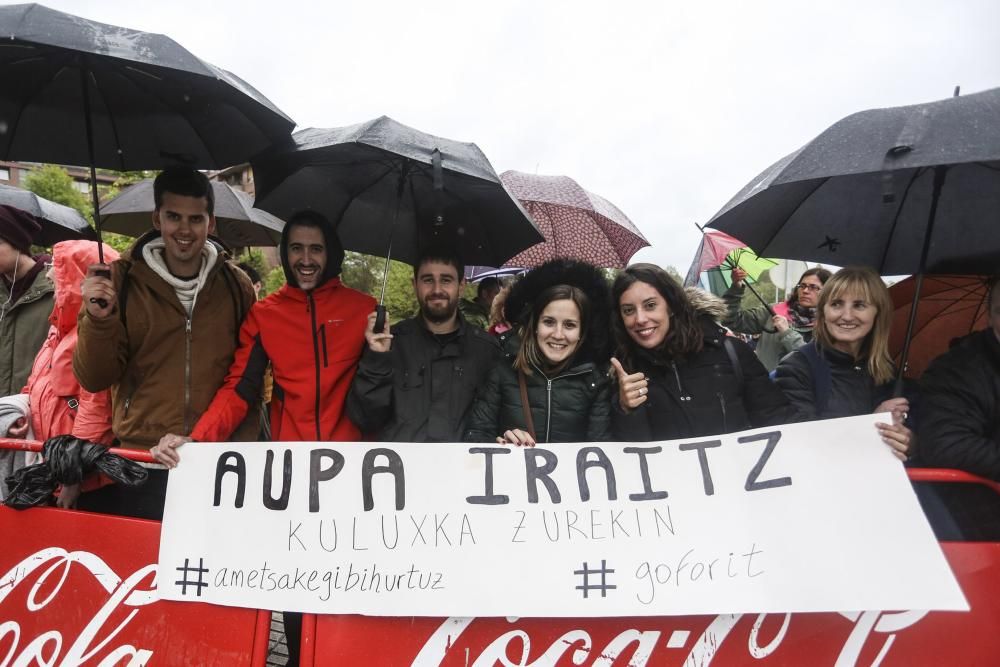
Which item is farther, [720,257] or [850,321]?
[720,257]

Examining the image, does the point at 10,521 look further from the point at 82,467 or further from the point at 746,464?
the point at 746,464

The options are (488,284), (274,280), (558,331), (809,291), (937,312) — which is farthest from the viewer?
(274,280)

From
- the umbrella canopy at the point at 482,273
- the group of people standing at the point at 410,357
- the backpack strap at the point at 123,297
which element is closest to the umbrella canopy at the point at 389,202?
the group of people standing at the point at 410,357

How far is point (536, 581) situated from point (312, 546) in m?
0.90

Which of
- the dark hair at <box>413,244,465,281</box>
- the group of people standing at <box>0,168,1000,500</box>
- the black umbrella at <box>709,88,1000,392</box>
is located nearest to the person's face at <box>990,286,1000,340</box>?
the group of people standing at <box>0,168,1000,500</box>

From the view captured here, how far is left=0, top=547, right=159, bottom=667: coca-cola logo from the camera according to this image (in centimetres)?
244

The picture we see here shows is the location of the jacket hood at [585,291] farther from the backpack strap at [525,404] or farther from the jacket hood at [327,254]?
the jacket hood at [327,254]

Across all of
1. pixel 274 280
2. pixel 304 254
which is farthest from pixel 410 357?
pixel 274 280

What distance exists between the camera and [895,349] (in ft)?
11.1

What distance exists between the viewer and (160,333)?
9.28 ft

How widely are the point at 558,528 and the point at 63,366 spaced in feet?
9.07

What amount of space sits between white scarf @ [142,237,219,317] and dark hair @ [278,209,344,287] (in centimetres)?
35

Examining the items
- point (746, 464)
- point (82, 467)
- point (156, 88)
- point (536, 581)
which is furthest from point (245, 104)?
point (746, 464)

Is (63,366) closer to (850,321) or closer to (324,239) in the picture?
Answer: (324,239)
